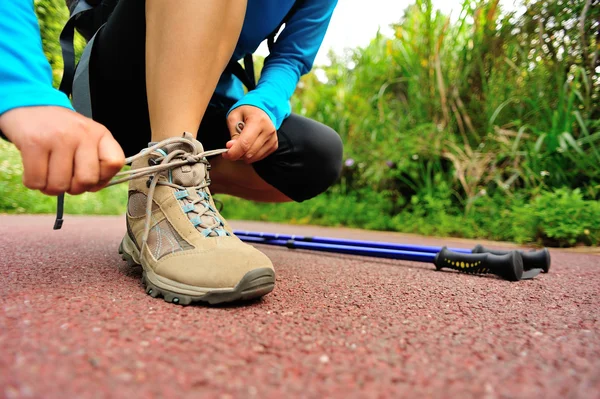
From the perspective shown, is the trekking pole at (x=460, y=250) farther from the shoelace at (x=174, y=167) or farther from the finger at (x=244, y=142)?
the shoelace at (x=174, y=167)

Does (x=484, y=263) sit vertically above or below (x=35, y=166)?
below

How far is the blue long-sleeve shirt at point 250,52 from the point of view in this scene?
0.66 m

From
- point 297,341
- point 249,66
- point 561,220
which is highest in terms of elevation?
point 249,66

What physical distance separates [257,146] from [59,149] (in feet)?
1.87

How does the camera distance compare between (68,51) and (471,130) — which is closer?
(68,51)

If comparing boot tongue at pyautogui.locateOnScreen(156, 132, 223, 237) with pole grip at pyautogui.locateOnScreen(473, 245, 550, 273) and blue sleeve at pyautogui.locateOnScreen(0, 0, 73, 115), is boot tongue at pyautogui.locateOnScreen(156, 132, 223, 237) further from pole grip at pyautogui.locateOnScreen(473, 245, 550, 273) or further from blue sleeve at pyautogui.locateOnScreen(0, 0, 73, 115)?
pole grip at pyautogui.locateOnScreen(473, 245, 550, 273)

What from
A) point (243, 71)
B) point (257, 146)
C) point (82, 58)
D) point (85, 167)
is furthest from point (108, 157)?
point (243, 71)

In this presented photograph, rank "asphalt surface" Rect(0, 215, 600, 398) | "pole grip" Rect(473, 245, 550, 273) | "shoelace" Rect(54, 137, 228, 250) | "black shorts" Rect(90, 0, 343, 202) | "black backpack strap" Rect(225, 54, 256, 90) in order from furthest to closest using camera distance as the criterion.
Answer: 1. "black backpack strap" Rect(225, 54, 256, 90)
2. "pole grip" Rect(473, 245, 550, 273)
3. "black shorts" Rect(90, 0, 343, 202)
4. "shoelace" Rect(54, 137, 228, 250)
5. "asphalt surface" Rect(0, 215, 600, 398)

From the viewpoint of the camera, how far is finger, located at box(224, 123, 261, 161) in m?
1.03

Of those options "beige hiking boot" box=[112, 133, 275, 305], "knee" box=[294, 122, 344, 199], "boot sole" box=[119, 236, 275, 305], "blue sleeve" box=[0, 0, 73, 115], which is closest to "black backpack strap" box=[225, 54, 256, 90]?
"knee" box=[294, 122, 344, 199]

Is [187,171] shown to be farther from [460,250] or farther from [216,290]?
[460,250]

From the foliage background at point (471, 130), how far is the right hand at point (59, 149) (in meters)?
2.14

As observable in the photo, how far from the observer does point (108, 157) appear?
0.64m

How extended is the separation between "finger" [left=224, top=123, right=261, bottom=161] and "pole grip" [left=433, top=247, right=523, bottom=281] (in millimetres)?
676
